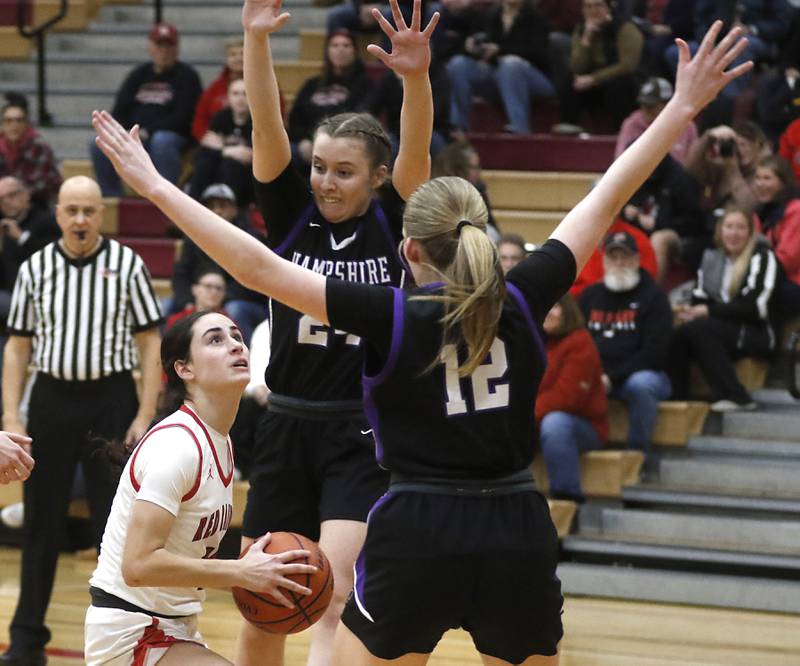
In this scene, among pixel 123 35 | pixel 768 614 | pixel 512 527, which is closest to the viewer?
pixel 512 527

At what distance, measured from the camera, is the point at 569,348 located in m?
7.82

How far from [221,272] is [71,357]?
2.48 metres

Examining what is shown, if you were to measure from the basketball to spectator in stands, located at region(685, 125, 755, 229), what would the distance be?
6040mm

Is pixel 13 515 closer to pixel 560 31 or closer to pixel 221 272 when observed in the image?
pixel 221 272

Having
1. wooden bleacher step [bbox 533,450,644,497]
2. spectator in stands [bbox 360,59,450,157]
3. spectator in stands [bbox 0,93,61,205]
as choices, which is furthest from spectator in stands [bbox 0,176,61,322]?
wooden bleacher step [bbox 533,450,644,497]

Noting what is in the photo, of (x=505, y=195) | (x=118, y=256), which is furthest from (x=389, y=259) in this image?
(x=505, y=195)

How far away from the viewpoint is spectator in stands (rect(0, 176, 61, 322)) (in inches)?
367

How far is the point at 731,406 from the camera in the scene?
830 cm

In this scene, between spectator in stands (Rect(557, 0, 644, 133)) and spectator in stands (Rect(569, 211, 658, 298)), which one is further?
spectator in stands (Rect(557, 0, 644, 133))

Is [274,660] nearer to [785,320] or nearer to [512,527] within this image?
[512,527]

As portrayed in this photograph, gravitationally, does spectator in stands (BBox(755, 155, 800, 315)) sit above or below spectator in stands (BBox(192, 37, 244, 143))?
below

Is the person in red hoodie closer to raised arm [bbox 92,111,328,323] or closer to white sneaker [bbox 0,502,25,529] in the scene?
white sneaker [bbox 0,502,25,529]

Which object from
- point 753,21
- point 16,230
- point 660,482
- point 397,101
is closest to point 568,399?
point 660,482

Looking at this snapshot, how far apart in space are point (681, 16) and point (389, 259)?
7240mm
